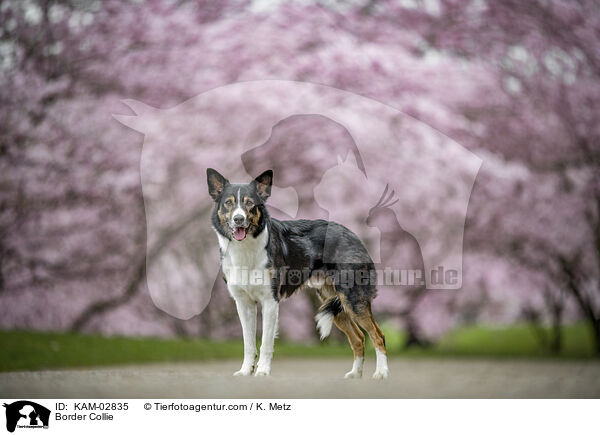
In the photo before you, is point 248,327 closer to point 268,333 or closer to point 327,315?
point 268,333

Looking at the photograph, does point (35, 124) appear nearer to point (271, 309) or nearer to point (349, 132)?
point (349, 132)

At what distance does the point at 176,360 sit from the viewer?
7730mm

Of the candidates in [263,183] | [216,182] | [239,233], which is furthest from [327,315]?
[216,182]

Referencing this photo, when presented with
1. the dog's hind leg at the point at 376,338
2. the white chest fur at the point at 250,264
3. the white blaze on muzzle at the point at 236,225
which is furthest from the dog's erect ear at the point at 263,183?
the dog's hind leg at the point at 376,338

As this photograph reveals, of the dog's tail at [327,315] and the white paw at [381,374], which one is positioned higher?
the dog's tail at [327,315]

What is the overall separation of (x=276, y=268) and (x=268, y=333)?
1.72 feet

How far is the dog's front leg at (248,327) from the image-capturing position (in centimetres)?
485

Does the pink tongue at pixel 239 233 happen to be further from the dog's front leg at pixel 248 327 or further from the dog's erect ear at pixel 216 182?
the dog's front leg at pixel 248 327

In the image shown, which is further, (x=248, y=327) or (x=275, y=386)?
(x=248, y=327)

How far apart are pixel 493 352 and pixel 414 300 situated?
6.69 ft

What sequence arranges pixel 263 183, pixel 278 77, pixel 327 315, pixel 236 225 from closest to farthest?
1. pixel 236 225
2. pixel 263 183
3. pixel 327 315
4. pixel 278 77

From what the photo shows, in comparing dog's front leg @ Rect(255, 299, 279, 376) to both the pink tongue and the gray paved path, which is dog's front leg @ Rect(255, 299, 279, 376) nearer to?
the gray paved path

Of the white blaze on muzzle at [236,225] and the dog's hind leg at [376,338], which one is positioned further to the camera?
the dog's hind leg at [376,338]

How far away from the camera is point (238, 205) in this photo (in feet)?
15.1
